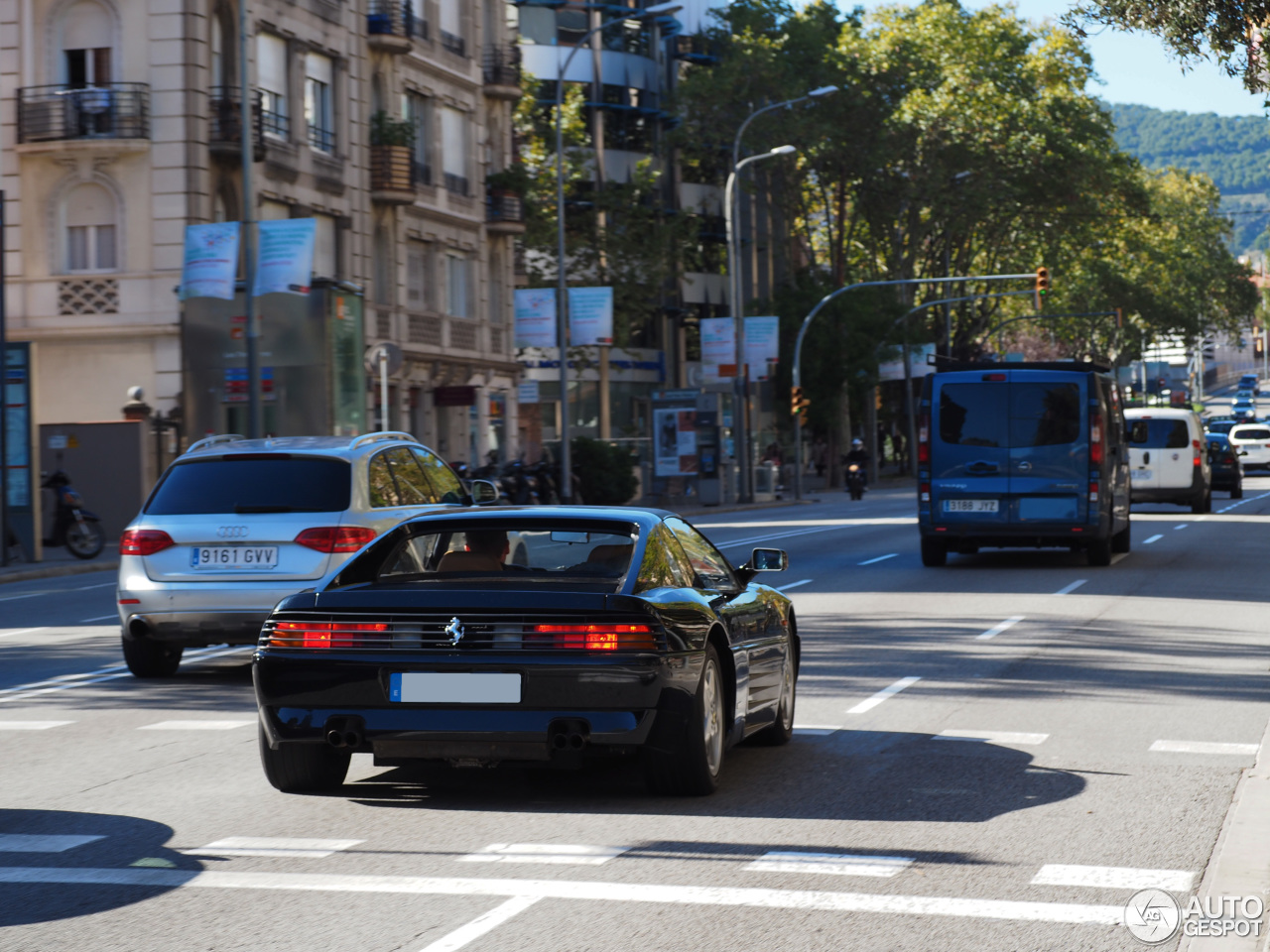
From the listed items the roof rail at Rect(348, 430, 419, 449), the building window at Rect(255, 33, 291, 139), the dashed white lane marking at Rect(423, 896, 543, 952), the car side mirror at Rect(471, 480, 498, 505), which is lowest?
the dashed white lane marking at Rect(423, 896, 543, 952)

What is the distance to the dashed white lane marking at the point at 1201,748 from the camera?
8.98 meters

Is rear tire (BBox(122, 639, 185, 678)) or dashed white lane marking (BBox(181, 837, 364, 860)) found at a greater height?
rear tire (BBox(122, 639, 185, 678))

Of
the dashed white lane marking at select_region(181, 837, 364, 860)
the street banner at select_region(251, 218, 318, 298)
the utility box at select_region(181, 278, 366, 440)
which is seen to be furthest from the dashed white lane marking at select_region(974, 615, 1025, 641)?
the street banner at select_region(251, 218, 318, 298)

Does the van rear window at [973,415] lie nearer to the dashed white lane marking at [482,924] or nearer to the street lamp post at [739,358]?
the dashed white lane marking at [482,924]

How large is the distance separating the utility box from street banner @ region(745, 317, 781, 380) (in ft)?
73.0

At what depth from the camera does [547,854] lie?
6.66m

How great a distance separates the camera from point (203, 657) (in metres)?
14.2

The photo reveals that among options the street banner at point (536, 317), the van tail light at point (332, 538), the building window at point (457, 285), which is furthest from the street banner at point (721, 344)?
the van tail light at point (332, 538)

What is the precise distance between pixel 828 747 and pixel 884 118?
59773mm

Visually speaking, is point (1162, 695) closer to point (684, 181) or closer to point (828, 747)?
point (828, 747)

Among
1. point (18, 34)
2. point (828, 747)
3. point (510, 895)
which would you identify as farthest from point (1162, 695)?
point (18, 34)

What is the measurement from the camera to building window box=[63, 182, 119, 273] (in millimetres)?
36625

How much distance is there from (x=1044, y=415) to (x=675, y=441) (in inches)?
1102

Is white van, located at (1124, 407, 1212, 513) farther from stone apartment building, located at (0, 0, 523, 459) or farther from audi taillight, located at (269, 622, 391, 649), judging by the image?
audi taillight, located at (269, 622, 391, 649)
